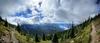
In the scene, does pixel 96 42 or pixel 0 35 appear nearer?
pixel 96 42

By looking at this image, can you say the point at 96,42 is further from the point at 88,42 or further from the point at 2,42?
the point at 2,42

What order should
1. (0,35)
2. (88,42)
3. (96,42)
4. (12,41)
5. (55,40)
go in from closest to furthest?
1. (96,42)
2. (88,42)
3. (0,35)
4. (12,41)
5. (55,40)

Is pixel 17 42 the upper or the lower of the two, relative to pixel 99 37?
lower

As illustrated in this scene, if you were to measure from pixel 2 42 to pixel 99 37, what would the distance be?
61.6m

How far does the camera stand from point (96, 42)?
126938 mm

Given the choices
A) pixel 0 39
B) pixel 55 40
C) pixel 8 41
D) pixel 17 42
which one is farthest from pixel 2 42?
pixel 55 40

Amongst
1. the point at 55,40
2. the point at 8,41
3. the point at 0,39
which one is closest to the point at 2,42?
the point at 0,39

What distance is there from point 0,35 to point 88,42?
197 feet

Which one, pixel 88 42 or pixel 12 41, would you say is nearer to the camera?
pixel 88 42

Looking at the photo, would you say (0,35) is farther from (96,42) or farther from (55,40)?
(96,42)

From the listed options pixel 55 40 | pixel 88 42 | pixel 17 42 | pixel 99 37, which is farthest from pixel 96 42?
pixel 17 42

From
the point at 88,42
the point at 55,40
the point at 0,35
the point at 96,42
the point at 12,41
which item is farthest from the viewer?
the point at 55,40

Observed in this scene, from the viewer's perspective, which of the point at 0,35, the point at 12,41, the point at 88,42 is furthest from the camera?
the point at 12,41

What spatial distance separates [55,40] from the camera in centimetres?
18200
